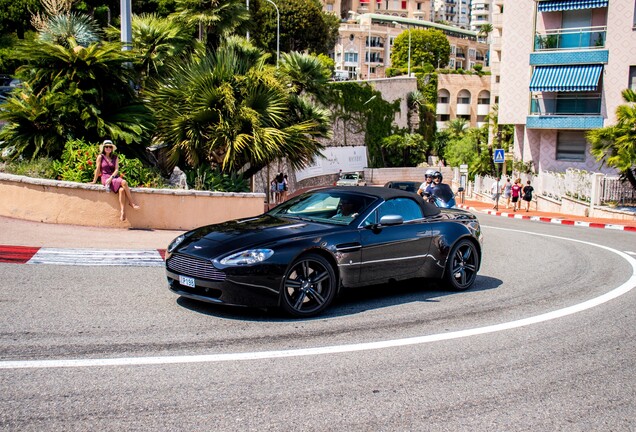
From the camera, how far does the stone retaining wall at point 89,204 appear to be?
45.1 ft

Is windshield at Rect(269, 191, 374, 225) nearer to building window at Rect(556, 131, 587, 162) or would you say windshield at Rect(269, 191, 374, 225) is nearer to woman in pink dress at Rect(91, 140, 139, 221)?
woman in pink dress at Rect(91, 140, 139, 221)

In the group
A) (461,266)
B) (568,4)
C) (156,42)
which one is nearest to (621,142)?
(568,4)

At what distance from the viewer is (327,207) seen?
9.47 meters

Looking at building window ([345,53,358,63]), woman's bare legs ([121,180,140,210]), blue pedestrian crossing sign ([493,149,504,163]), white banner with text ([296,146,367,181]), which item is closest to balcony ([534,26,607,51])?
blue pedestrian crossing sign ([493,149,504,163])

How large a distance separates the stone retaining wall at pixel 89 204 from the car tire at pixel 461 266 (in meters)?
6.41

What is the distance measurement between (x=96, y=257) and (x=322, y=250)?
14.7 feet

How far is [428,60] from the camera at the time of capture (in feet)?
437

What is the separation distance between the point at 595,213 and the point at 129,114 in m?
22.1

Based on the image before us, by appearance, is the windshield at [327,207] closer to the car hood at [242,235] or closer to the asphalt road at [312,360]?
the car hood at [242,235]

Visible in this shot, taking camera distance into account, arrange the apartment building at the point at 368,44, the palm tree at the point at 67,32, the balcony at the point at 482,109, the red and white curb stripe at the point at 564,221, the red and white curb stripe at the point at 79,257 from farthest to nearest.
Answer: the apartment building at the point at 368,44, the balcony at the point at 482,109, the red and white curb stripe at the point at 564,221, the palm tree at the point at 67,32, the red and white curb stripe at the point at 79,257

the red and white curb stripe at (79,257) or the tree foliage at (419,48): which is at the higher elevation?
the tree foliage at (419,48)

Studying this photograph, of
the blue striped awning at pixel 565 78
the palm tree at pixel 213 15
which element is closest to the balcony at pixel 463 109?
the blue striped awning at pixel 565 78

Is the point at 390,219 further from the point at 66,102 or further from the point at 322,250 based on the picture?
the point at 66,102

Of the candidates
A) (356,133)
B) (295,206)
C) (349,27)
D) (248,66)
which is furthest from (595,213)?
(349,27)
